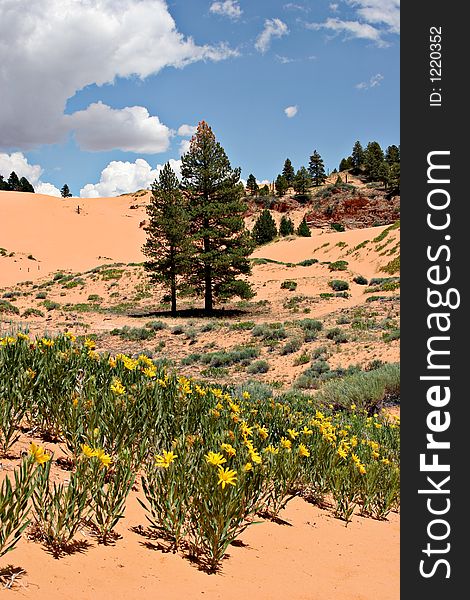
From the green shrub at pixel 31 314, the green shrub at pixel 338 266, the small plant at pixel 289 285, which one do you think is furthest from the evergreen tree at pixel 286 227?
the green shrub at pixel 31 314

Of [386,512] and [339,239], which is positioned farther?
[339,239]

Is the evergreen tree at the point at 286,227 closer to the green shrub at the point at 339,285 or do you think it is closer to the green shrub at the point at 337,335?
the green shrub at the point at 339,285

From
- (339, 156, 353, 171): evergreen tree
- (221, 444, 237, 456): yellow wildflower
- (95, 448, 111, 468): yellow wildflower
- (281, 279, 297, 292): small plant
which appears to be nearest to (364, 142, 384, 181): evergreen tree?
(339, 156, 353, 171): evergreen tree

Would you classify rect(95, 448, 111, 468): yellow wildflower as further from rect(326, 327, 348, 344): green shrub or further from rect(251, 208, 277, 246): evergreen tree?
rect(251, 208, 277, 246): evergreen tree

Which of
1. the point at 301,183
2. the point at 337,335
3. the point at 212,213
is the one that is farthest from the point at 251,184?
the point at 337,335

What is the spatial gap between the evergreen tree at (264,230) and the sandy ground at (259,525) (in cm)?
224

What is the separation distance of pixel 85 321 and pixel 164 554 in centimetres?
2315

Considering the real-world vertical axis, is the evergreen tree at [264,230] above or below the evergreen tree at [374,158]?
below

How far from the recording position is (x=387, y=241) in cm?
4156

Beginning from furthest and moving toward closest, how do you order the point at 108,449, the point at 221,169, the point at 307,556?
the point at 221,169
the point at 108,449
the point at 307,556

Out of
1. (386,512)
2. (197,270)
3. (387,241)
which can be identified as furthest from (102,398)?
(387,241)

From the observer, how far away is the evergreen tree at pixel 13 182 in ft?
343

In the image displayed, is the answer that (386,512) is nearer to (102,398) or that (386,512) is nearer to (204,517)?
(204,517)

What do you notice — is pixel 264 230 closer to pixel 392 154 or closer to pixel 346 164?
pixel 392 154
